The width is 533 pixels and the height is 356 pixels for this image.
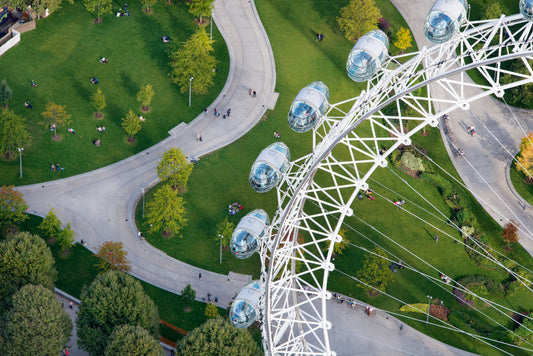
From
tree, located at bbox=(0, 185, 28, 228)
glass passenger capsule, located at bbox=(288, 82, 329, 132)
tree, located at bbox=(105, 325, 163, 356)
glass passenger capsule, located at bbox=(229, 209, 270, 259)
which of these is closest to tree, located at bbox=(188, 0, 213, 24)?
tree, located at bbox=(0, 185, 28, 228)

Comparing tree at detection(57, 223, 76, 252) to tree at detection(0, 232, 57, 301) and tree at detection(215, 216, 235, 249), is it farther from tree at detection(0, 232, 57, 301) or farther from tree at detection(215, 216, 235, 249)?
tree at detection(215, 216, 235, 249)

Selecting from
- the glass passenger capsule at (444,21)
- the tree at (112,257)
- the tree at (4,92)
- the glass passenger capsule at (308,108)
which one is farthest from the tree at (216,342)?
the tree at (4,92)

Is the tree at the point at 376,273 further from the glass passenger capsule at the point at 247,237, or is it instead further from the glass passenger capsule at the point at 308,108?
the glass passenger capsule at the point at 308,108

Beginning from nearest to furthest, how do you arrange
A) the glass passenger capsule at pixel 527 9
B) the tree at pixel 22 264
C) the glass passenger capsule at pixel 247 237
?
the glass passenger capsule at pixel 527 9 → the glass passenger capsule at pixel 247 237 → the tree at pixel 22 264

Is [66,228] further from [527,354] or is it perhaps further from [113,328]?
[527,354]

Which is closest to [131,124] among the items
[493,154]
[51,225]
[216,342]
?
[51,225]
